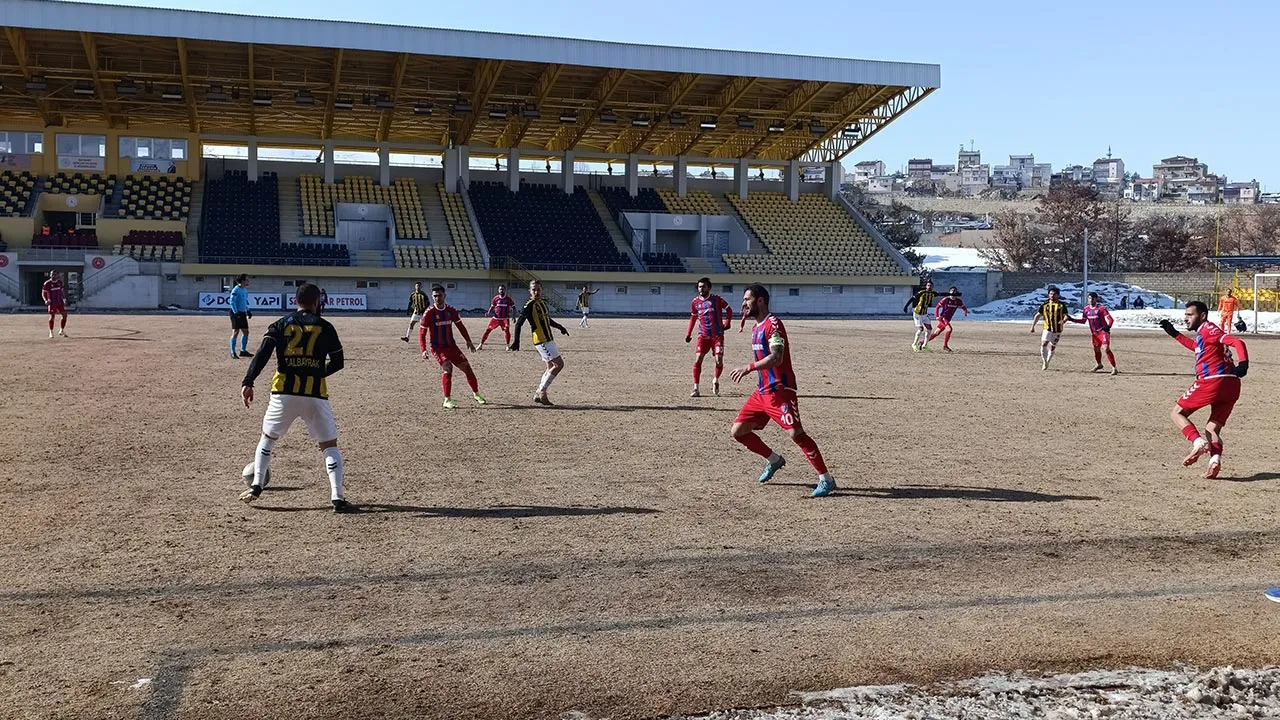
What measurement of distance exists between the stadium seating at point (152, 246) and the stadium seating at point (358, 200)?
20.9 feet

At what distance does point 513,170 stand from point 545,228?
5984mm

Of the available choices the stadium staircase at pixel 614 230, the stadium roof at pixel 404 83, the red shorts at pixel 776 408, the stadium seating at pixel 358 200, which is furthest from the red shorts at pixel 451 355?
the stadium seating at pixel 358 200

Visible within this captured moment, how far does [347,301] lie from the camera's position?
55.1 metres

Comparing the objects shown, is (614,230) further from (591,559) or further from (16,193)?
(591,559)

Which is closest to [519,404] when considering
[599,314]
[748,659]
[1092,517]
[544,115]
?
[1092,517]

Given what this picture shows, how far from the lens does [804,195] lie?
72000mm

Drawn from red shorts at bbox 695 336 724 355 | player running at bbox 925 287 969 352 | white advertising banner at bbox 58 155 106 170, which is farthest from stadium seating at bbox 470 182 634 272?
red shorts at bbox 695 336 724 355

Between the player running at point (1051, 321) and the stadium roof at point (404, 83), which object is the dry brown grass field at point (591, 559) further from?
the stadium roof at point (404, 83)

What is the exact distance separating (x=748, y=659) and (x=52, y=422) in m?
12.0

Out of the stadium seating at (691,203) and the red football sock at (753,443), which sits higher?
the stadium seating at (691,203)

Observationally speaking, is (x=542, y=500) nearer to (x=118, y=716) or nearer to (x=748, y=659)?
(x=748, y=659)

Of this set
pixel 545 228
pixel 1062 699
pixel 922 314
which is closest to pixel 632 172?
pixel 545 228

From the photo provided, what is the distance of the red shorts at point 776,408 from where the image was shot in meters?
10.4

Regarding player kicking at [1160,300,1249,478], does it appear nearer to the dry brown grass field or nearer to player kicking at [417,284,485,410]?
the dry brown grass field
